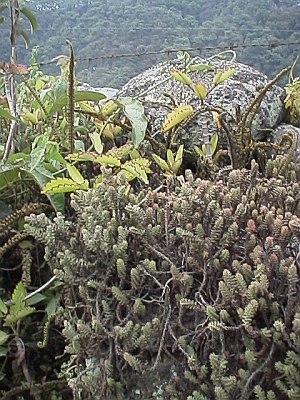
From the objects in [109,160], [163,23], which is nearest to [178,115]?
[109,160]

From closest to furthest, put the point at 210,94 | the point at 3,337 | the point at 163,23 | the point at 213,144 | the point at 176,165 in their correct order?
the point at 3,337 < the point at 176,165 < the point at 213,144 < the point at 210,94 < the point at 163,23

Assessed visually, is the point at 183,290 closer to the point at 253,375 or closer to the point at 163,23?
the point at 253,375

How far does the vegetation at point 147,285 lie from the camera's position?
72cm

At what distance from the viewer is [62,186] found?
953 millimetres

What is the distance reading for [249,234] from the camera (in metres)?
0.79

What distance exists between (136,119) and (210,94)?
0.55m

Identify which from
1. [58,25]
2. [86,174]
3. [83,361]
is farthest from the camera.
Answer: [58,25]

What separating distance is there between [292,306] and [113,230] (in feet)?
0.97

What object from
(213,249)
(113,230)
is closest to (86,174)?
(113,230)

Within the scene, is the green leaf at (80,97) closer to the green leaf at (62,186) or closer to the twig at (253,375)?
the green leaf at (62,186)

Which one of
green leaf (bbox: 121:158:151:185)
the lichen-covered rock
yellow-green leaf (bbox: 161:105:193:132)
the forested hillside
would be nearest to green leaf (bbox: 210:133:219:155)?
yellow-green leaf (bbox: 161:105:193:132)

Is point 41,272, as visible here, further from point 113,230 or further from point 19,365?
point 113,230

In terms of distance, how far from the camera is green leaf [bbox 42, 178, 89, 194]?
3.09 ft

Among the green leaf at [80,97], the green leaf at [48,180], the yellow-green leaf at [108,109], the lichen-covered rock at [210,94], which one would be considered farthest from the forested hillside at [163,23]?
the green leaf at [48,180]
